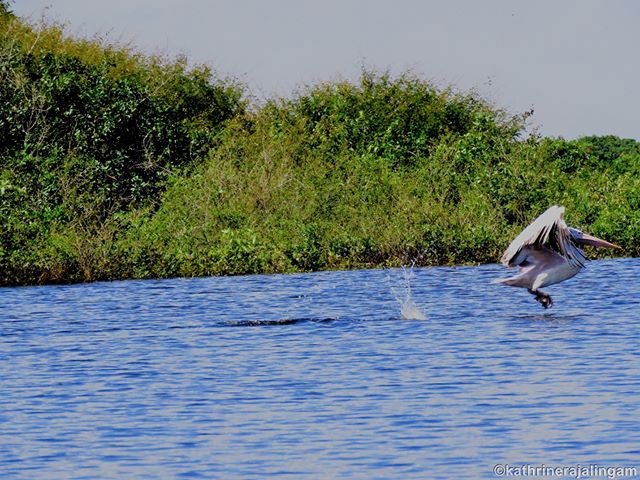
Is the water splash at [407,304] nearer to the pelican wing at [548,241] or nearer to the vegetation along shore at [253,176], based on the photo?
the pelican wing at [548,241]

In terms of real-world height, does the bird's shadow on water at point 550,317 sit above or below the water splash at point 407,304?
below

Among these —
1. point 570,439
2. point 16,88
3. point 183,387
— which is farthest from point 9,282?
point 570,439

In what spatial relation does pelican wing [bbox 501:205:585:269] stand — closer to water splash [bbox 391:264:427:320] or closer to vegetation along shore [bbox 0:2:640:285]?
water splash [bbox 391:264:427:320]

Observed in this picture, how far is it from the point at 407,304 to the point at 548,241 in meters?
3.72

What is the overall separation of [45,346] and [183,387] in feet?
14.2

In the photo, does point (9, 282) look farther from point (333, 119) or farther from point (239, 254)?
point (333, 119)

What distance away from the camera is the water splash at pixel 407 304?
20.2 meters

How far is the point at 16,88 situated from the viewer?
36250 mm

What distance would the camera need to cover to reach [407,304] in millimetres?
21469

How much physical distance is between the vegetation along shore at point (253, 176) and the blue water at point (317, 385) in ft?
19.7

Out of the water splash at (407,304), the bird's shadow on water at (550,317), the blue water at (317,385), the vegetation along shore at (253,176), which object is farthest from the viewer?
the vegetation along shore at (253,176)

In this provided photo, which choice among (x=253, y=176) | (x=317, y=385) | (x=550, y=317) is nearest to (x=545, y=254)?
(x=550, y=317)

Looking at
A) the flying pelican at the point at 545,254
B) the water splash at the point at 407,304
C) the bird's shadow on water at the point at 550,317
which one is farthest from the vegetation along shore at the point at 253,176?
the flying pelican at the point at 545,254

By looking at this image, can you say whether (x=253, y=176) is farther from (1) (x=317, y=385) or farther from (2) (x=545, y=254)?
(1) (x=317, y=385)
